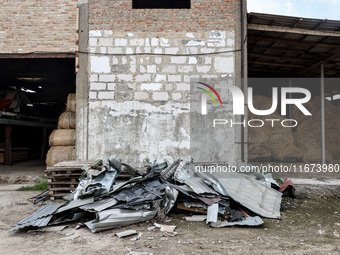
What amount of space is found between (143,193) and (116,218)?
0.69 meters

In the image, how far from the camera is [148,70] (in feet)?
20.8

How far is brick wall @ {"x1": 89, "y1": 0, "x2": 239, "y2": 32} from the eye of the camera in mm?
6363

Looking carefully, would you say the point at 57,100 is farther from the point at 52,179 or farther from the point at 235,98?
the point at 235,98

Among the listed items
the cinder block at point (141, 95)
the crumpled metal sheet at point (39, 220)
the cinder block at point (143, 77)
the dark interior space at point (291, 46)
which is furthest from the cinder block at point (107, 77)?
the dark interior space at point (291, 46)

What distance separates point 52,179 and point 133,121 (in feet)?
7.60

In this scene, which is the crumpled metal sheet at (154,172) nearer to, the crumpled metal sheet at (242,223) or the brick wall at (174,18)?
the crumpled metal sheet at (242,223)

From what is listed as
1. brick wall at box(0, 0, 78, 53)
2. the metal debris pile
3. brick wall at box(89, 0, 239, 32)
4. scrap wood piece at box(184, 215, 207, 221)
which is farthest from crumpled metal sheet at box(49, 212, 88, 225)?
brick wall at box(89, 0, 239, 32)

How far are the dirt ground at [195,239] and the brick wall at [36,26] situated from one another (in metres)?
4.43

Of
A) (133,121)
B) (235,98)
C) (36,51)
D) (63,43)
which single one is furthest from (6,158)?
(235,98)

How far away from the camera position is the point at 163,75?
6.34m

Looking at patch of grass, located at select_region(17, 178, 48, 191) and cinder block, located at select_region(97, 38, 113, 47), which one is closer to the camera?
patch of grass, located at select_region(17, 178, 48, 191)

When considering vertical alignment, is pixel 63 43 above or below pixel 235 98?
above

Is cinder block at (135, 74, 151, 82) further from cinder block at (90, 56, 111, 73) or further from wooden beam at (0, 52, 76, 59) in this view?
wooden beam at (0, 52, 76, 59)

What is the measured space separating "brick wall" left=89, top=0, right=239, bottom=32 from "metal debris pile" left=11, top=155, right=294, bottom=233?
12.4 feet
